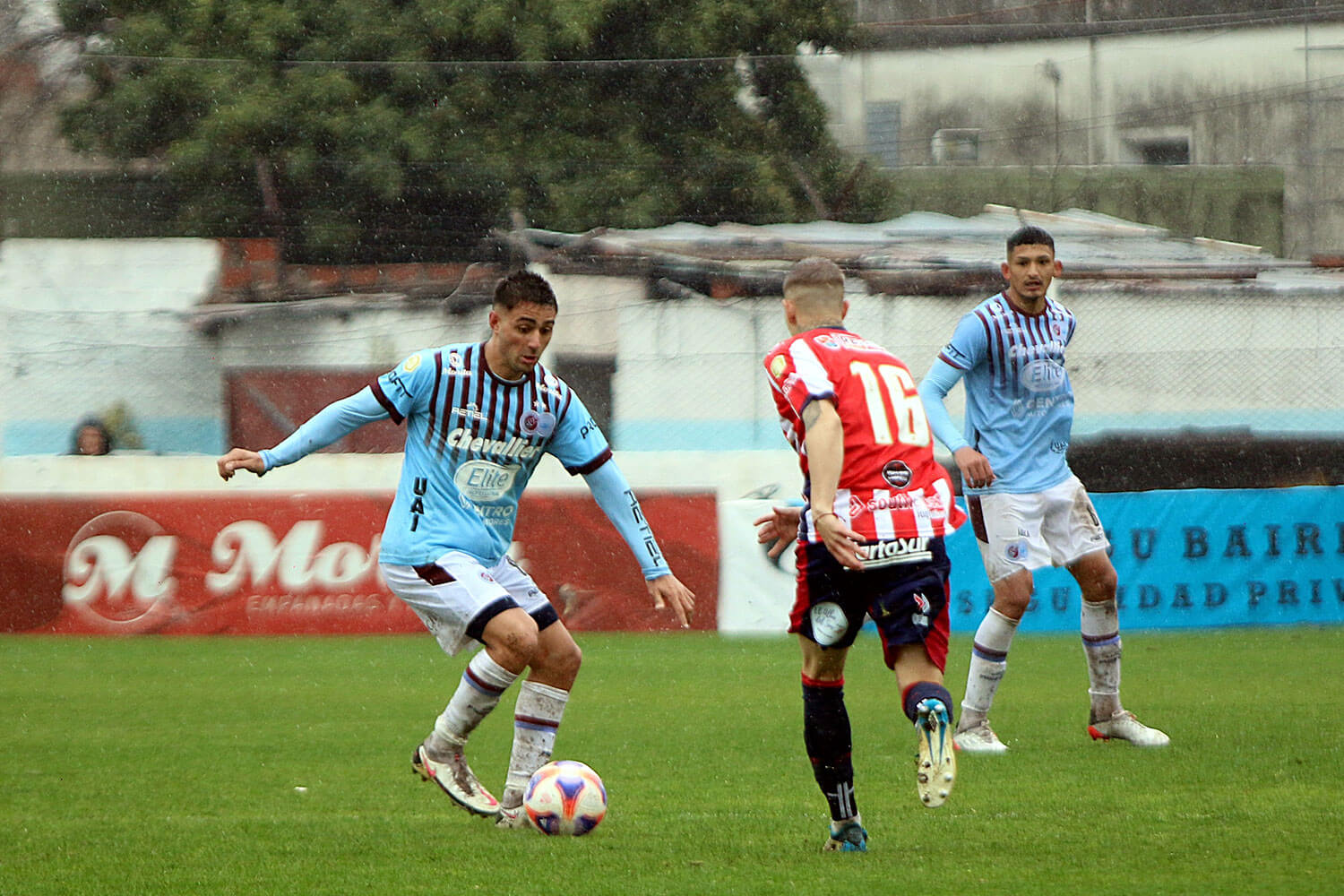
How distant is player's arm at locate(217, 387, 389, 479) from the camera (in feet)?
17.9

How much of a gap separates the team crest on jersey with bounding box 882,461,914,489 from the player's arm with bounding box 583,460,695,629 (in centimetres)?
102

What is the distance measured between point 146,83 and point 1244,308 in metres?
11.0

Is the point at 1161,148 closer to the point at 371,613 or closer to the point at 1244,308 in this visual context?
the point at 1244,308

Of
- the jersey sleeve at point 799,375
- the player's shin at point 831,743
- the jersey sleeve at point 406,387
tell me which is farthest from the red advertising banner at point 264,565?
the jersey sleeve at point 799,375

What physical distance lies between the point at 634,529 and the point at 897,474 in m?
1.30

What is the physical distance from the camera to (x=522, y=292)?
554cm

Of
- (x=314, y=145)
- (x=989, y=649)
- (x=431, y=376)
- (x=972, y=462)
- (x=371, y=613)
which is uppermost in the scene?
(x=314, y=145)

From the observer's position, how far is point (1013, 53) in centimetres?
1825

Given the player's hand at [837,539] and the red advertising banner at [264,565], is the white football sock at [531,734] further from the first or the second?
the red advertising banner at [264,565]

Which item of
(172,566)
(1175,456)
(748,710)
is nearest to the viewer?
(748,710)

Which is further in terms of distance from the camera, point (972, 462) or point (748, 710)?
point (748, 710)

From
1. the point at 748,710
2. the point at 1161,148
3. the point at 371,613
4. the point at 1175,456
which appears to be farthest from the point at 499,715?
the point at 1161,148

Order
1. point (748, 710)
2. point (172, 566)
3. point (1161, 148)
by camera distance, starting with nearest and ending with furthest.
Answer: point (748, 710), point (172, 566), point (1161, 148)

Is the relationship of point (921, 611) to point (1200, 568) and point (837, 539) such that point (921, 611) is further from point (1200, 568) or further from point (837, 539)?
point (1200, 568)
